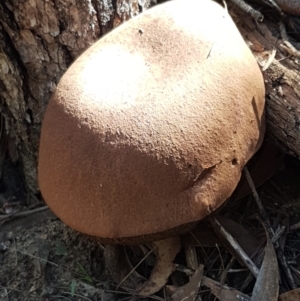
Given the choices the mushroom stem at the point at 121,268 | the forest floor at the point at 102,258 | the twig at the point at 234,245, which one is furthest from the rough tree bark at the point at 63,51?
the mushroom stem at the point at 121,268

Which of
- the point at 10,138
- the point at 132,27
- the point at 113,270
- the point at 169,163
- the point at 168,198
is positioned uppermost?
the point at 132,27

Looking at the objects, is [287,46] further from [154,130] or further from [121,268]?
[121,268]

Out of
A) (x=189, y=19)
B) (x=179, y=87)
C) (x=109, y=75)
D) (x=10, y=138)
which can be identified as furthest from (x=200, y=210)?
(x=10, y=138)

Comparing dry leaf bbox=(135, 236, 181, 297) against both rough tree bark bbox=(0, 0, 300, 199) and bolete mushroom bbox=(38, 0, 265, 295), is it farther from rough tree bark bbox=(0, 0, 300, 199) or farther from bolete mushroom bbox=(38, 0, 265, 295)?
rough tree bark bbox=(0, 0, 300, 199)

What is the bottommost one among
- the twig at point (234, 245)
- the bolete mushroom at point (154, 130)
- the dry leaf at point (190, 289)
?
the dry leaf at point (190, 289)

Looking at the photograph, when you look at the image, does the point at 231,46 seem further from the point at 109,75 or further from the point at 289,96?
the point at 109,75

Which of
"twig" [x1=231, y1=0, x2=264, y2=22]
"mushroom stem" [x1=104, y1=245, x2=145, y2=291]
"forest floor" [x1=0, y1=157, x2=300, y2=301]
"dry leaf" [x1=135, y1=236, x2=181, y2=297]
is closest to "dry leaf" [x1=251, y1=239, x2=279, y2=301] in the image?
"forest floor" [x1=0, y1=157, x2=300, y2=301]

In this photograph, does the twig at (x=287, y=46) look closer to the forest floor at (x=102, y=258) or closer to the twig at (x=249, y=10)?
the twig at (x=249, y=10)
